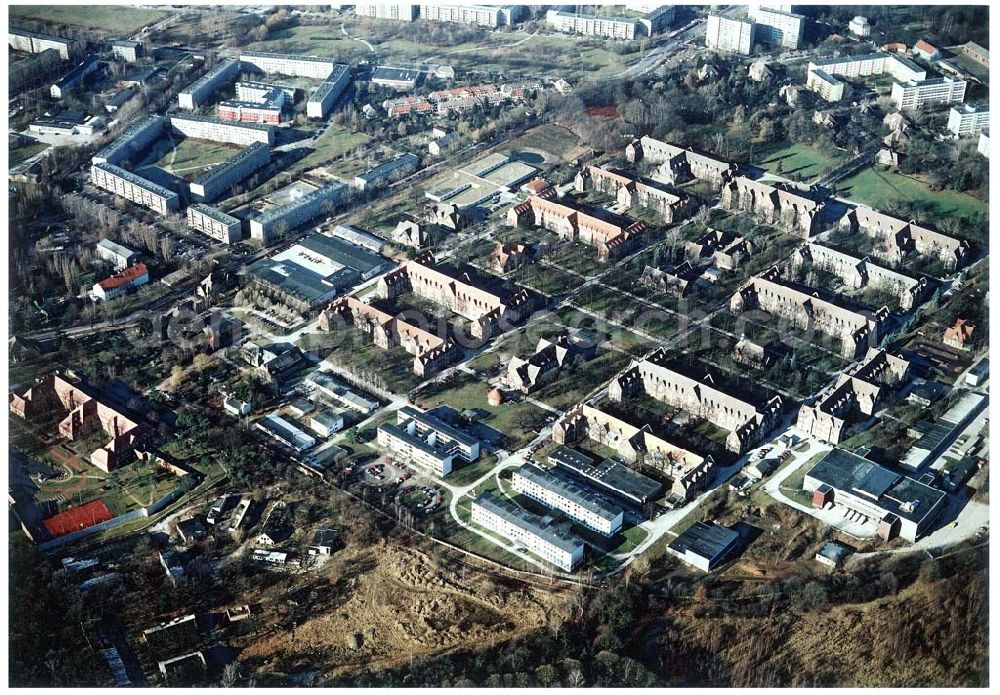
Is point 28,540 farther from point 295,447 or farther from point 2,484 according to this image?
point 295,447

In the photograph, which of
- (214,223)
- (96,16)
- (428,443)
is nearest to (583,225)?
(214,223)

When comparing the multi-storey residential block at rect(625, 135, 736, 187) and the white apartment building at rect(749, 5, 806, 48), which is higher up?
the white apartment building at rect(749, 5, 806, 48)

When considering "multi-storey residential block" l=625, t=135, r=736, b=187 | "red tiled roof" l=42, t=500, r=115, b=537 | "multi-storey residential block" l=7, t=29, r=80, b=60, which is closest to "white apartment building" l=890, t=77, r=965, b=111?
"multi-storey residential block" l=625, t=135, r=736, b=187

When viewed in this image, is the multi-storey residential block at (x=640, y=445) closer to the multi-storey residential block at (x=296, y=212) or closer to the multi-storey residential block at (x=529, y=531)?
the multi-storey residential block at (x=529, y=531)

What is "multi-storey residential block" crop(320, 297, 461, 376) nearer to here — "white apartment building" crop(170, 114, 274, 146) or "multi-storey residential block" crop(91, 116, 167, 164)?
"white apartment building" crop(170, 114, 274, 146)

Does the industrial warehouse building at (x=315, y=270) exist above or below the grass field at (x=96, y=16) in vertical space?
below

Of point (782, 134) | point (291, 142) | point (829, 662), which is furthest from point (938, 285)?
point (291, 142)

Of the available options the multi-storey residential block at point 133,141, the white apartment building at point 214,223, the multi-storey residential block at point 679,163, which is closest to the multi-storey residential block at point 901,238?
the multi-storey residential block at point 679,163
